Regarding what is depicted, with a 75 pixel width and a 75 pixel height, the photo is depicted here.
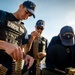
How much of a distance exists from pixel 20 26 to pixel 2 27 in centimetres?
54

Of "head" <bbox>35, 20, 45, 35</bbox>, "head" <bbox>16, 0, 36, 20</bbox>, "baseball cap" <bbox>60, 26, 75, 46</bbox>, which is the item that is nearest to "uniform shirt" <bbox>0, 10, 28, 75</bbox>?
"head" <bbox>16, 0, 36, 20</bbox>

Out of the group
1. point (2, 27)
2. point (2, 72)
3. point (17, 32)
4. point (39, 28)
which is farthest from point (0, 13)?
point (39, 28)

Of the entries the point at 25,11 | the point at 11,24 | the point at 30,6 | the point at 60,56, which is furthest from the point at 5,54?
the point at 60,56

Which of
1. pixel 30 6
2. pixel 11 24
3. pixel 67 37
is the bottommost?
pixel 67 37

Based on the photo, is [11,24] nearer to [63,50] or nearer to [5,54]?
[5,54]

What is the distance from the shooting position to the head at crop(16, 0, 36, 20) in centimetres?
327

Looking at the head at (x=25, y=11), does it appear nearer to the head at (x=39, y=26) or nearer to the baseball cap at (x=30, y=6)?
the baseball cap at (x=30, y=6)

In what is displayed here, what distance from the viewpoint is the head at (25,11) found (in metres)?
3.27

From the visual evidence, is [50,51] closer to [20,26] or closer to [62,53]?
[62,53]

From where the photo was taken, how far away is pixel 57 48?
3.65 m

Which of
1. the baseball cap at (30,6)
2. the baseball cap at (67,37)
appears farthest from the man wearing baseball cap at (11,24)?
the baseball cap at (67,37)

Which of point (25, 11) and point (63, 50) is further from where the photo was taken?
point (63, 50)

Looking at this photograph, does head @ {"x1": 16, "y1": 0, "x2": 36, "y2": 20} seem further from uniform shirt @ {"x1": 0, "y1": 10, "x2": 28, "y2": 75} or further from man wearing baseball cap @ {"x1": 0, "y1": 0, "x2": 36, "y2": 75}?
uniform shirt @ {"x1": 0, "y1": 10, "x2": 28, "y2": 75}

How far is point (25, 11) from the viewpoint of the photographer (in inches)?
131
